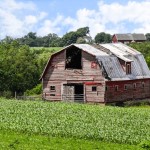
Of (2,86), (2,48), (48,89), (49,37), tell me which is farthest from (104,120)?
(49,37)

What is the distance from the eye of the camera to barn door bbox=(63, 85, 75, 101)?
51756mm

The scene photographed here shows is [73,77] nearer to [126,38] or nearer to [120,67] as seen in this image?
[120,67]

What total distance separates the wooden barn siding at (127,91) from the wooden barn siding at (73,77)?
111 centimetres

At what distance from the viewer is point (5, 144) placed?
82.3 feet

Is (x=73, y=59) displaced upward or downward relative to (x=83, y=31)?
downward

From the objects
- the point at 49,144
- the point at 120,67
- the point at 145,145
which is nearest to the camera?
the point at 145,145

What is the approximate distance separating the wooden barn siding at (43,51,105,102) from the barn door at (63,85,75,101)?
698 millimetres

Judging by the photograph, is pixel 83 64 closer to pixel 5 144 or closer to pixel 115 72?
pixel 115 72

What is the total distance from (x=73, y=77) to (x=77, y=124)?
20.5 metres

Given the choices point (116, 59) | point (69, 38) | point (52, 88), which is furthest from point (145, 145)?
point (69, 38)

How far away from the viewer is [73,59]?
5322 cm

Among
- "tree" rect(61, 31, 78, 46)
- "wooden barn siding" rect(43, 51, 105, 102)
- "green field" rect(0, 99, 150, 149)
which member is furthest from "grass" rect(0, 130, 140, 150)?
"tree" rect(61, 31, 78, 46)

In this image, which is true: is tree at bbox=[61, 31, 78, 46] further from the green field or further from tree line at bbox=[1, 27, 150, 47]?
the green field

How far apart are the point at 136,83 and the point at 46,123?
23531 millimetres
